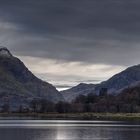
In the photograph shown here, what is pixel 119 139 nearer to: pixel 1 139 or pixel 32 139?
pixel 32 139

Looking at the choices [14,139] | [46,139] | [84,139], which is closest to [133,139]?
[84,139]

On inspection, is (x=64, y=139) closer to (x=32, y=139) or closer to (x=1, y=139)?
(x=32, y=139)

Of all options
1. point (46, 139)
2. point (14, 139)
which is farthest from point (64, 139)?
point (14, 139)

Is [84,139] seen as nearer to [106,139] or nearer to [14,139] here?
[106,139]

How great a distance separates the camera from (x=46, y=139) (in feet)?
447

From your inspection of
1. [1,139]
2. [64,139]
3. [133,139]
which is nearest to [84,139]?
[64,139]

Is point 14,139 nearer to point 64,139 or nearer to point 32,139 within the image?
point 32,139

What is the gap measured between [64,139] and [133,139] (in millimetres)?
20708

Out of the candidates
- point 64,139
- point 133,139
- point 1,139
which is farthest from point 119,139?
point 1,139

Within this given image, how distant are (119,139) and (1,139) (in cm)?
3509

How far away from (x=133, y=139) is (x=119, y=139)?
439 centimetres

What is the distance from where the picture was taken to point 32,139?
440 feet

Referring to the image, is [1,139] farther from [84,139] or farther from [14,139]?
[84,139]

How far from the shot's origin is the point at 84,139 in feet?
445
